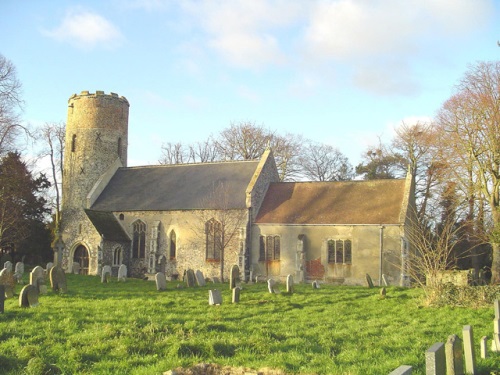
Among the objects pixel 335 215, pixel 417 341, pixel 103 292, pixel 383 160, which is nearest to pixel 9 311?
pixel 103 292

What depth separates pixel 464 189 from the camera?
2806 cm

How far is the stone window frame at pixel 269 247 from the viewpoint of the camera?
92.4 feet

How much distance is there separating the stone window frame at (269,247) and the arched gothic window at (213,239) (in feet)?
7.99

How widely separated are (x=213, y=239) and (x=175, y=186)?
5.29 m

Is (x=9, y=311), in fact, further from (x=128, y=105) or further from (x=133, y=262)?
(x=128, y=105)

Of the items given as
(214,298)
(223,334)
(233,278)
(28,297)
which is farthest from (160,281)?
(223,334)

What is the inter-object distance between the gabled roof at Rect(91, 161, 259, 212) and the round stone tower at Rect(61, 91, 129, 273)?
1206 mm

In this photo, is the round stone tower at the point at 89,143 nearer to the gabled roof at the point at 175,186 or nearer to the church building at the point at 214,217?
the church building at the point at 214,217

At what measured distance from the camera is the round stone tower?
33497 millimetres

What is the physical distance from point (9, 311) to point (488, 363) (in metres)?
10.5

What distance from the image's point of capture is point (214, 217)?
2905cm

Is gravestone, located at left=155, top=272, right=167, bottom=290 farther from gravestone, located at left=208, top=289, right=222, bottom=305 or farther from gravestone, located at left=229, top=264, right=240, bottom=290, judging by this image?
gravestone, located at left=208, top=289, right=222, bottom=305

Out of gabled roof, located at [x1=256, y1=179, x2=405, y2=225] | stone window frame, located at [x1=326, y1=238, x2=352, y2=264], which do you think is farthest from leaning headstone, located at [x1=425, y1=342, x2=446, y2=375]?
stone window frame, located at [x1=326, y1=238, x2=352, y2=264]

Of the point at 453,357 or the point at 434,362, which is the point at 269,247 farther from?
the point at 434,362
